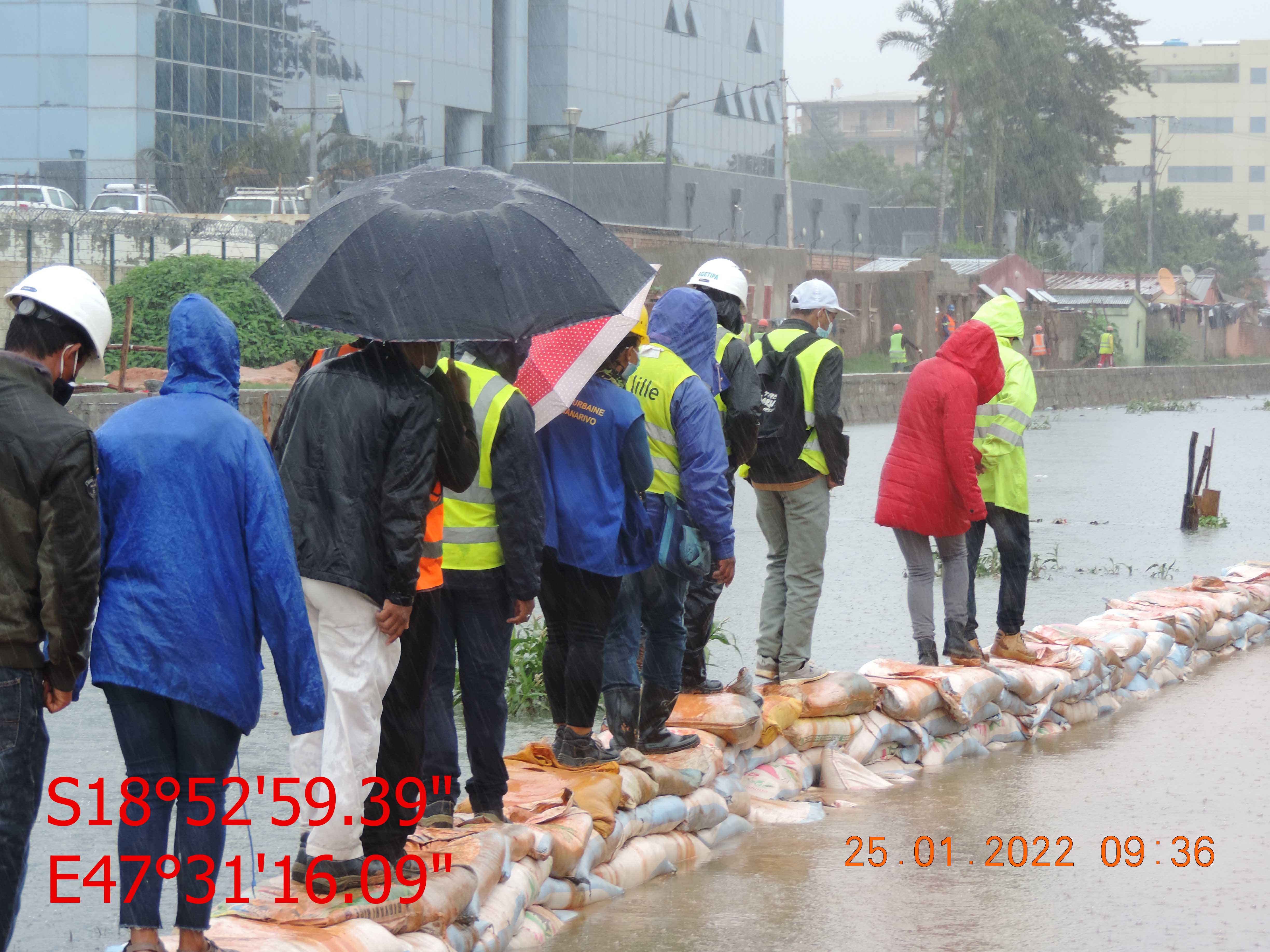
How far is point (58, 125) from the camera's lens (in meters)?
42.8

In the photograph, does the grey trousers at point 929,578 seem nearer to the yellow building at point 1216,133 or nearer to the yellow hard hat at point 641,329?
the yellow hard hat at point 641,329

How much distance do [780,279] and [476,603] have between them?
40846mm

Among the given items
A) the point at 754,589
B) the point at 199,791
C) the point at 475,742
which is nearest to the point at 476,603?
the point at 475,742

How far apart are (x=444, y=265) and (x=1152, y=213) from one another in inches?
3012

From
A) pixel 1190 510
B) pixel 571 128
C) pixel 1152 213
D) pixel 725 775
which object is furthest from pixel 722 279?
pixel 1152 213

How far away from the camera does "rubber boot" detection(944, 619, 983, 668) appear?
24.2 ft

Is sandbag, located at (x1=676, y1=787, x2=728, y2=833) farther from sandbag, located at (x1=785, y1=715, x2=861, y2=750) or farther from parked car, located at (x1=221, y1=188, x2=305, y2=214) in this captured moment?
parked car, located at (x1=221, y1=188, x2=305, y2=214)

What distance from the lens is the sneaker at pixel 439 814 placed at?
4.52m

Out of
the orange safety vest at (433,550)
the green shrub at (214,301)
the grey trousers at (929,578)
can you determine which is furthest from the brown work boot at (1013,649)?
the green shrub at (214,301)

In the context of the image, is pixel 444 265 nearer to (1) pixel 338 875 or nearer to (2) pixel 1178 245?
(1) pixel 338 875

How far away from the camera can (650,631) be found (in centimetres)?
562

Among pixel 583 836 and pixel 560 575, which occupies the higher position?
pixel 560 575

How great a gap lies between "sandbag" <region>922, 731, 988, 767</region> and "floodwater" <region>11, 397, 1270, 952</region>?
6 cm

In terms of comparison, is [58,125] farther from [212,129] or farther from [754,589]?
[754,589]
